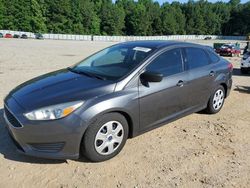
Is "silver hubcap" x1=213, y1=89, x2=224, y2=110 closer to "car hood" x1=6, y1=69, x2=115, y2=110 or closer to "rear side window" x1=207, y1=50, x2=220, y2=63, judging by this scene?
"rear side window" x1=207, y1=50, x2=220, y2=63

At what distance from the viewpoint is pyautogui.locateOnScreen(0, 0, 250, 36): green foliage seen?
81.9 meters

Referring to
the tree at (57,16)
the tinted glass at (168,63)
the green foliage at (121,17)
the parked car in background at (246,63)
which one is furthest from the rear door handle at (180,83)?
the tree at (57,16)

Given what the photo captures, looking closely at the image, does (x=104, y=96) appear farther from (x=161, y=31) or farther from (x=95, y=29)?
(x=161, y=31)

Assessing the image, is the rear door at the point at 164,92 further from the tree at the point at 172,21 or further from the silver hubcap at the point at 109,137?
the tree at the point at 172,21

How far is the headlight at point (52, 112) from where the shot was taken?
369 centimetres

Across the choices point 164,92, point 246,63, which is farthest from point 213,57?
point 246,63

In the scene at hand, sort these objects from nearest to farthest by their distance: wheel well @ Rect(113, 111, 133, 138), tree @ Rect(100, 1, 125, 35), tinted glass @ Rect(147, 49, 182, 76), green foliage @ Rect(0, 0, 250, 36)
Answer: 1. wheel well @ Rect(113, 111, 133, 138)
2. tinted glass @ Rect(147, 49, 182, 76)
3. green foliage @ Rect(0, 0, 250, 36)
4. tree @ Rect(100, 1, 125, 35)

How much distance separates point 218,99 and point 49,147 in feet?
12.6

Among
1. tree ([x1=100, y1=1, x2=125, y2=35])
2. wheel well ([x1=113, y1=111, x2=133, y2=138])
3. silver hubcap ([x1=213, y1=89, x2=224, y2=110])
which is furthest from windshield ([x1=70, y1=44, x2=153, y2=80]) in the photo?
tree ([x1=100, y1=1, x2=125, y2=35])

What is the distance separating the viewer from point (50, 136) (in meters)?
3.70

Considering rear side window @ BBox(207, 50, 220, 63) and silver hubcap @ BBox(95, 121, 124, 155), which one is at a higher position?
rear side window @ BBox(207, 50, 220, 63)

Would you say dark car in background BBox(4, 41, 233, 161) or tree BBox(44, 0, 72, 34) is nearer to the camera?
dark car in background BBox(4, 41, 233, 161)

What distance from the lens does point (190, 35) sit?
122188 mm

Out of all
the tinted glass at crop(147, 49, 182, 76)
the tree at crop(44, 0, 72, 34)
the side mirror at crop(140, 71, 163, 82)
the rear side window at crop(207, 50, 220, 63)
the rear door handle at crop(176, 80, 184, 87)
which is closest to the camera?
the side mirror at crop(140, 71, 163, 82)
